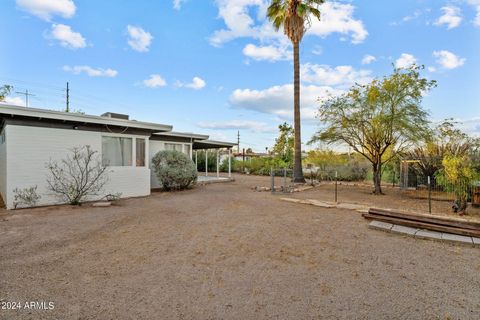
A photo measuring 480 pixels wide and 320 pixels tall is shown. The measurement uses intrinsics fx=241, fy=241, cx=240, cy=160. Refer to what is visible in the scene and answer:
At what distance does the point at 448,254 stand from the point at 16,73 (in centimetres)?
2352

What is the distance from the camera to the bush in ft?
36.1

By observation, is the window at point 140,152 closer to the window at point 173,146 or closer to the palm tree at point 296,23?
the window at point 173,146

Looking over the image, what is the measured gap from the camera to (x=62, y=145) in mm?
8094

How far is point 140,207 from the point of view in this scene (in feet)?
25.5

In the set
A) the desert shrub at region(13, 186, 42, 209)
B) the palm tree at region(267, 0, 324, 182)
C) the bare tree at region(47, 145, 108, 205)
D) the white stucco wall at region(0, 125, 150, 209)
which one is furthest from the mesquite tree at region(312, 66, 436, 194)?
the desert shrub at region(13, 186, 42, 209)

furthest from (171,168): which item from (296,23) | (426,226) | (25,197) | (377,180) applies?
(296,23)

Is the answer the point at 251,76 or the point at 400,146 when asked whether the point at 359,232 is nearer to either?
the point at 400,146

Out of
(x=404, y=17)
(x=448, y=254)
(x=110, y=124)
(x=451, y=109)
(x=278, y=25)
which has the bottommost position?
(x=448, y=254)

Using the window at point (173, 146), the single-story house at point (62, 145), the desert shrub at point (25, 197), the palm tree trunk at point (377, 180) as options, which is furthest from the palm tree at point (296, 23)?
the desert shrub at point (25, 197)

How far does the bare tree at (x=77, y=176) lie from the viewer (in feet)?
26.0

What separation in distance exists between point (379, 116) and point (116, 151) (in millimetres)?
10977

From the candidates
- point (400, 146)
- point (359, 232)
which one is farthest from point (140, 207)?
point (400, 146)

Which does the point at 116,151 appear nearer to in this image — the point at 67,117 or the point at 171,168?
the point at 67,117

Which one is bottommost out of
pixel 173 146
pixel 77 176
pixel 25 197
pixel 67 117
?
pixel 25 197
